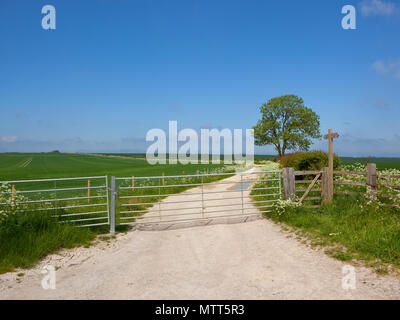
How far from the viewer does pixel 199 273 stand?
562cm

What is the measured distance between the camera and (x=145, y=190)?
1873 cm

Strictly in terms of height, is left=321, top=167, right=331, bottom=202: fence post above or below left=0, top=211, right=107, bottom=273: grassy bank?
above

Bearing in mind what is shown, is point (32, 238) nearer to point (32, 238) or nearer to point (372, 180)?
point (32, 238)

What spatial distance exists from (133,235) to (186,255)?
260 centimetres

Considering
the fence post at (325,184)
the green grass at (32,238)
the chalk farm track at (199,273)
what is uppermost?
the fence post at (325,184)

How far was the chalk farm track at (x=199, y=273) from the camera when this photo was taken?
4.75 m

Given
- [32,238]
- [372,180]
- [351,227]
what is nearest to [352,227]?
[351,227]

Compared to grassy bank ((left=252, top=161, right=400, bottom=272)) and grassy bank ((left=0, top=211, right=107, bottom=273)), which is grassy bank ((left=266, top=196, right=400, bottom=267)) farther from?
grassy bank ((left=0, top=211, right=107, bottom=273))

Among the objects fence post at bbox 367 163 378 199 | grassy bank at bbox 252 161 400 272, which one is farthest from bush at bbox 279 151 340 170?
fence post at bbox 367 163 378 199

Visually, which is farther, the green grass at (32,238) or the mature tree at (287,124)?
the mature tree at (287,124)

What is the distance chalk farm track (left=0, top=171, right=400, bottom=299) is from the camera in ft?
15.6

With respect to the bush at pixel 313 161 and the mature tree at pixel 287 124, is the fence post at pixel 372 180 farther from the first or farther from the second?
the mature tree at pixel 287 124

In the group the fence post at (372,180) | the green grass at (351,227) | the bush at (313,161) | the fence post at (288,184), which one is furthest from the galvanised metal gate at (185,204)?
the fence post at (372,180)
